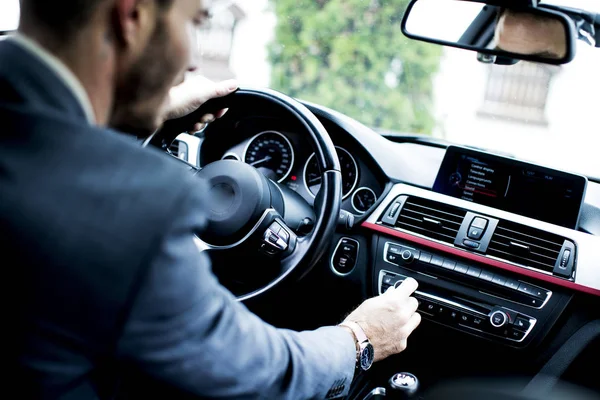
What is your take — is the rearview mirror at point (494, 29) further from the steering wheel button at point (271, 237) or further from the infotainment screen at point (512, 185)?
the steering wheel button at point (271, 237)

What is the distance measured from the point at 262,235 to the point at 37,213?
1.25 meters

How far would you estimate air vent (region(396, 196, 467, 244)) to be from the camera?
255 cm

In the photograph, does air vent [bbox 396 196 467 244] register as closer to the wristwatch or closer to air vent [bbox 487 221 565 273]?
air vent [bbox 487 221 565 273]

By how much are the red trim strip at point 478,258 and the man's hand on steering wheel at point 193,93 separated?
0.80 meters

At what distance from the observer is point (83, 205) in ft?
3.41

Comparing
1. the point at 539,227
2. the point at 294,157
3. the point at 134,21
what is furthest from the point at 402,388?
the point at 134,21

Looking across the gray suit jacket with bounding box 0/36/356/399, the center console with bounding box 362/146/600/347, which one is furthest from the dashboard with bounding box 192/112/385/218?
the gray suit jacket with bounding box 0/36/356/399

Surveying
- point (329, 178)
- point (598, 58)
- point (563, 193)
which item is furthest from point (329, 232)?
point (598, 58)

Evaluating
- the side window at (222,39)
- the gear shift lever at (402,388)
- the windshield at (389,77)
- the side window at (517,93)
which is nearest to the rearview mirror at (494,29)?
the gear shift lever at (402,388)

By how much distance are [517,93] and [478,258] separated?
6.40 m

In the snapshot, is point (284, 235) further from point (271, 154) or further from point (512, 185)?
point (512, 185)

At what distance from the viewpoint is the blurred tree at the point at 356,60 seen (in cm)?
689

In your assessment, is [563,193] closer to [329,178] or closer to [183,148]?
[329,178]

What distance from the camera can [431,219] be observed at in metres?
2.59
